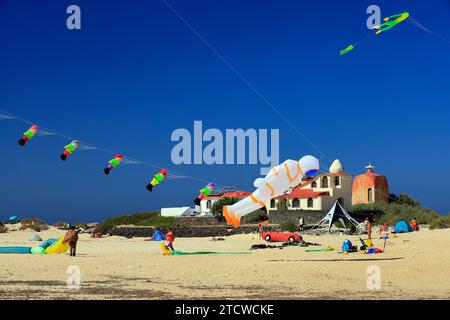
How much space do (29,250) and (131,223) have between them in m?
37.5

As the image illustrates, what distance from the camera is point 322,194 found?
52250mm

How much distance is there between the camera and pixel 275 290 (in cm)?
1234

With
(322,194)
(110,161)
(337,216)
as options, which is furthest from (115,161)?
(322,194)

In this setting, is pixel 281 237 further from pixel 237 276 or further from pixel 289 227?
pixel 237 276

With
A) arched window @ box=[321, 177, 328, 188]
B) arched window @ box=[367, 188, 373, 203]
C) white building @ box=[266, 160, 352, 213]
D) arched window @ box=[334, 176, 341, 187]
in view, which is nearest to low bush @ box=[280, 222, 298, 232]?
white building @ box=[266, 160, 352, 213]

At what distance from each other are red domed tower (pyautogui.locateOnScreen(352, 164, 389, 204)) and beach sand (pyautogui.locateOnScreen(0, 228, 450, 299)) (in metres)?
32.6

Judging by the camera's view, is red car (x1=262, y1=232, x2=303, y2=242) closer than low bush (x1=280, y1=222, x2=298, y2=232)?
Yes

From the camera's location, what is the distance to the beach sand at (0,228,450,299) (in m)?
11.8

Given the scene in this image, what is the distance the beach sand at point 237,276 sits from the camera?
11.8 meters

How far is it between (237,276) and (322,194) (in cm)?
3821

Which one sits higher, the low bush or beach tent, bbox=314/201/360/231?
beach tent, bbox=314/201/360/231

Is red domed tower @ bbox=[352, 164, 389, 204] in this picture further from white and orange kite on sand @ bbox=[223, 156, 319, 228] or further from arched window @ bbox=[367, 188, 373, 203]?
white and orange kite on sand @ bbox=[223, 156, 319, 228]

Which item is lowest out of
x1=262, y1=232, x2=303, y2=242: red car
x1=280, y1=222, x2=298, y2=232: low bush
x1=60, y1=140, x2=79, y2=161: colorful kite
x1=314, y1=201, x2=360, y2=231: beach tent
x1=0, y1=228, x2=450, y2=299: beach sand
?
x1=0, y1=228, x2=450, y2=299: beach sand
